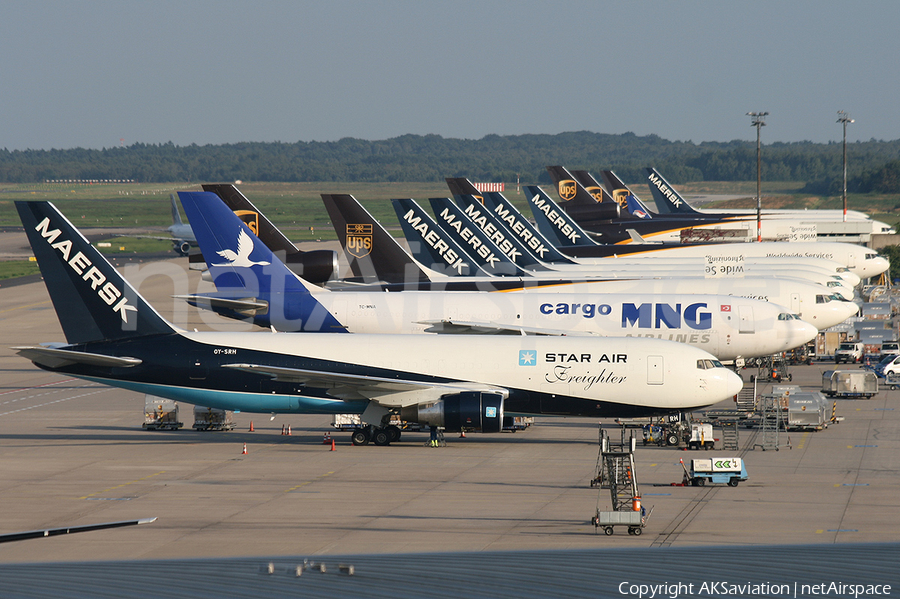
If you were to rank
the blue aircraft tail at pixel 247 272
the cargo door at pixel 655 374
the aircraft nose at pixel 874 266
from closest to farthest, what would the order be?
the cargo door at pixel 655 374
the blue aircraft tail at pixel 247 272
the aircraft nose at pixel 874 266

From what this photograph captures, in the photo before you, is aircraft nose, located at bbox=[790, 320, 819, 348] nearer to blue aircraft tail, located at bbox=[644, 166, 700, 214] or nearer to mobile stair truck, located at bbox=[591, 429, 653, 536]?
mobile stair truck, located at bbox=[591, 429, 653, 536]

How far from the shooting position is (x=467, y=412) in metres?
37.6

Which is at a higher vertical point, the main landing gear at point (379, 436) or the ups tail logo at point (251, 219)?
the ups tail logo at point (251, 219)

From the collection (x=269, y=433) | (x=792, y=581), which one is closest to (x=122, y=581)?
(x=792, y=581)

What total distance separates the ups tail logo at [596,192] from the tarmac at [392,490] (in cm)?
7555

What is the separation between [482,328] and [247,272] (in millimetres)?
11977

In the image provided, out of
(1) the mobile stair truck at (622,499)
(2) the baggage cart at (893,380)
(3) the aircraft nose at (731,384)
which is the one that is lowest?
(2) the baggage cart at (893,380)

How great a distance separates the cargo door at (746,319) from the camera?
50.7 meters

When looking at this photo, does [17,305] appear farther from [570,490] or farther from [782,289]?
[570,490]

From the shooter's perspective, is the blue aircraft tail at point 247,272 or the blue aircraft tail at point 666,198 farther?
the blue aircraft tail at point 666,198

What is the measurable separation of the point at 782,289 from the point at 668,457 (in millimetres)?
24805

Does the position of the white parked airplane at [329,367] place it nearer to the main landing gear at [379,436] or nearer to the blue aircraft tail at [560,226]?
the main landing gear at [379,436]

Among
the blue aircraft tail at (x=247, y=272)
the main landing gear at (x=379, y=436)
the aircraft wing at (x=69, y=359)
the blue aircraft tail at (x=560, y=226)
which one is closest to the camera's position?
the aircraft wing at (x=69, y=359)

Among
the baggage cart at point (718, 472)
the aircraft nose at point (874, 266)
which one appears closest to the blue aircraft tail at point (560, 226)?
the aircraft nose at point (874, 266)
